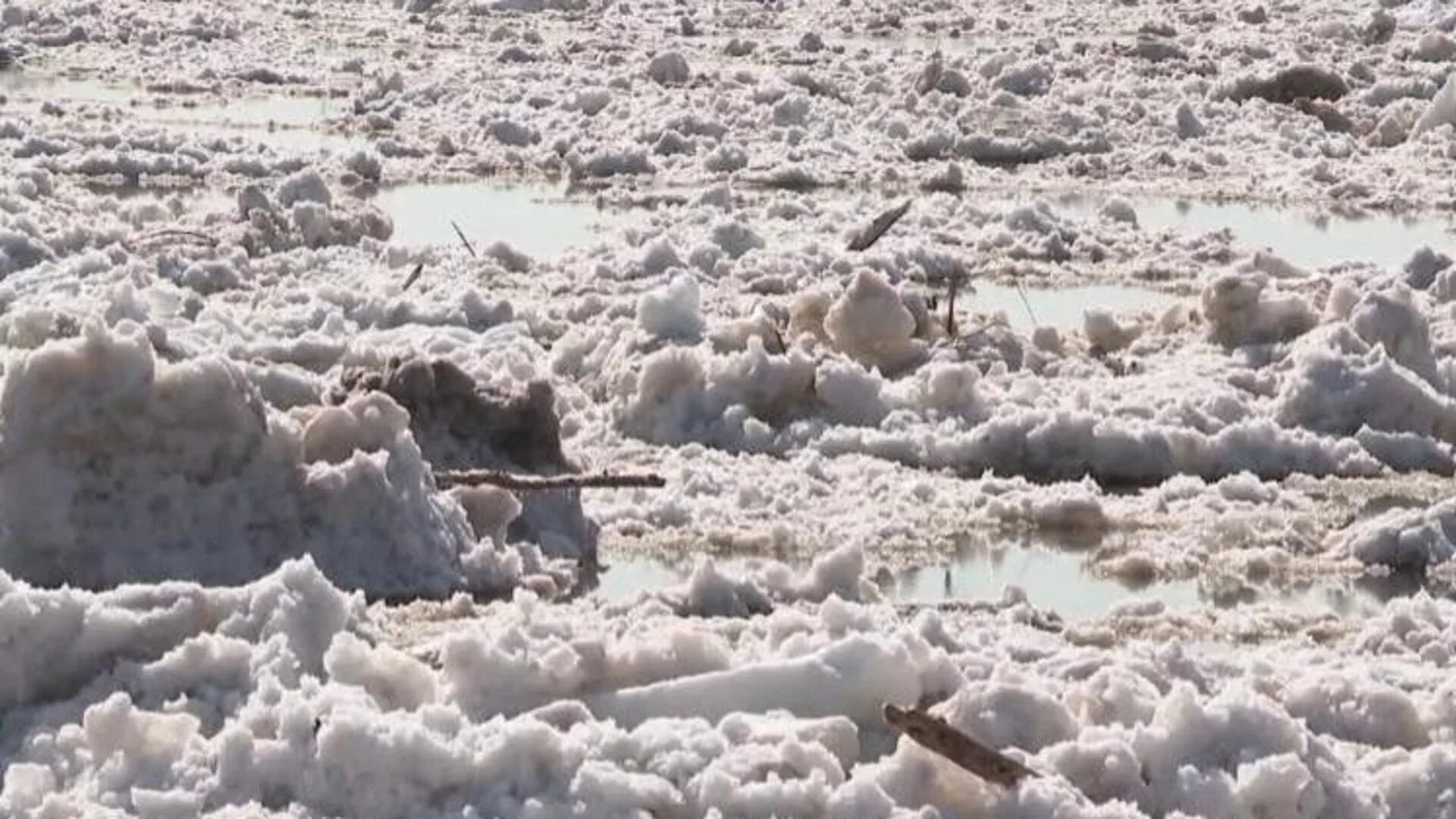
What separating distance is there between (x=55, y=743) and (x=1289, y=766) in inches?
76.1

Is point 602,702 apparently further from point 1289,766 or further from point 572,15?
point 572,15

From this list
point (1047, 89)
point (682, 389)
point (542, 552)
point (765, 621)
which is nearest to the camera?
point (765, 621)

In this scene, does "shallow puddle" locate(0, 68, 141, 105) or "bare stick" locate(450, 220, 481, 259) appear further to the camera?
"shallow puddle" locate(0, 68, 141, 105)

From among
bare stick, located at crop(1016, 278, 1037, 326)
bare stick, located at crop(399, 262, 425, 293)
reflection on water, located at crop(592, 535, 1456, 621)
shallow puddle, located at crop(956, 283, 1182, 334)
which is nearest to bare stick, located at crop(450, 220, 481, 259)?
bare stick, located at crop(399, 262, 425, 293)

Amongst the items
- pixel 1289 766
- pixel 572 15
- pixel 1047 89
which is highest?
pixel 1289 766

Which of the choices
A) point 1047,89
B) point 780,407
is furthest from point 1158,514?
point 1047,89

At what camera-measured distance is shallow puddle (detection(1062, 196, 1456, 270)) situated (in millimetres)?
12133

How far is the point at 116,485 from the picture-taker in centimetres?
623

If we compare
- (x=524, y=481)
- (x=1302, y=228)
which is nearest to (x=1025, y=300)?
(x=1302, y=228)

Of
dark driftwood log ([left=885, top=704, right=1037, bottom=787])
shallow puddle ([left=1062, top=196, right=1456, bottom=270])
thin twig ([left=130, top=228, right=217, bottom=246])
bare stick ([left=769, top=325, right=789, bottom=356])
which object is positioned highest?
dark driftwood log ([left=885, top=704, right=1037, bottom=787])

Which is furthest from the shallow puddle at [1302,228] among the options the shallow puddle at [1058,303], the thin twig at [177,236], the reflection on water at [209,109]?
the reflection on water at [209,109]

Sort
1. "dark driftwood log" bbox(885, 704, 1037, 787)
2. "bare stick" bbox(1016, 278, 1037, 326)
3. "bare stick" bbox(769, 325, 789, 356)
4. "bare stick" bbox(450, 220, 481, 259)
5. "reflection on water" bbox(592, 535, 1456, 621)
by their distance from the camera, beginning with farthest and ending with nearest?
1. "bare stick" bbox(450, 220, 481, 259)
2. "bare stick" bbox(1016, 278, 1037, 326)
3. "bare stick" bbox(769, 325, 789, 356)
4. "reflection on water" bbox(592, 535, 1456, 621)
5. "dark driftwood log" bbox(885, 704, 1037, 787)

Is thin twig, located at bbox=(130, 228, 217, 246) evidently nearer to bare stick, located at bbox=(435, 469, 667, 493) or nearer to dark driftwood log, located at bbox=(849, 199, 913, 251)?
dark driftwood log, located at bbox=(849, 199, 913, 251)

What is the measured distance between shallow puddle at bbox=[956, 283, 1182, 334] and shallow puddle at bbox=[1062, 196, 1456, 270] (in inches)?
35.2
